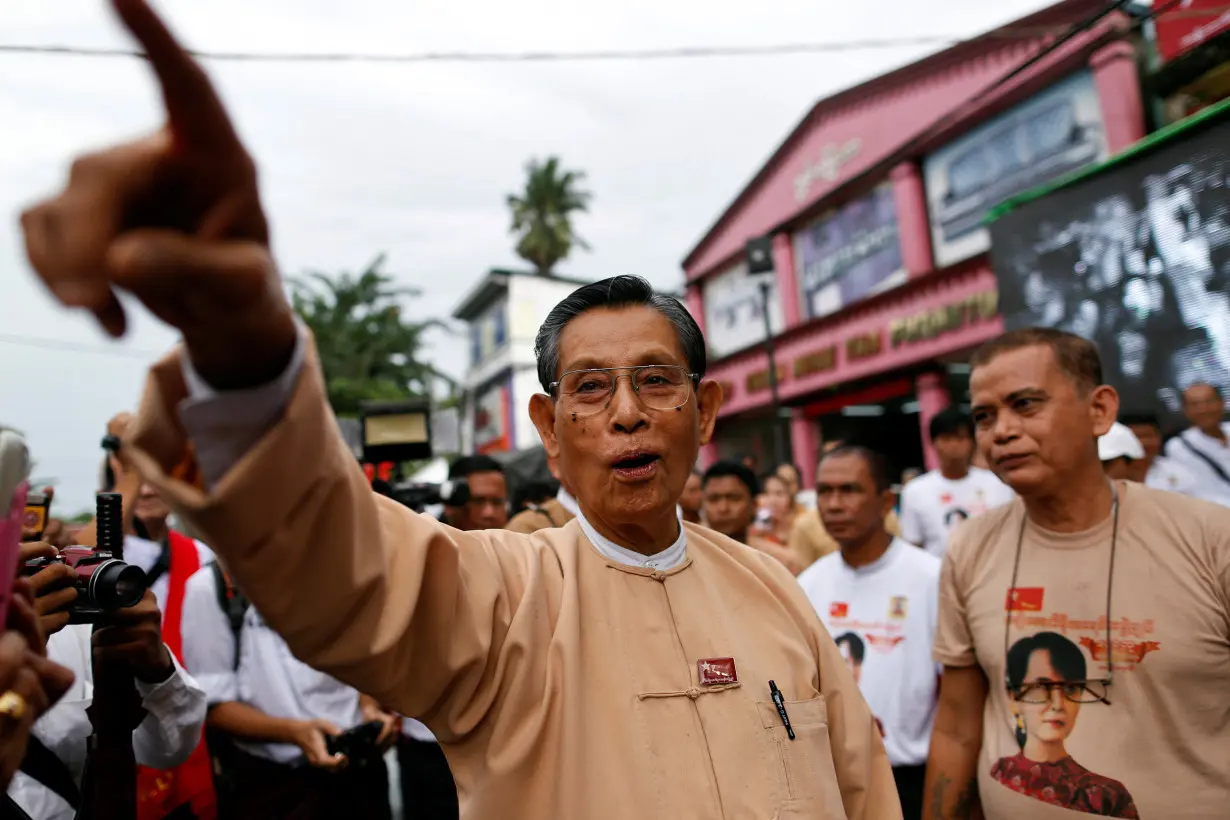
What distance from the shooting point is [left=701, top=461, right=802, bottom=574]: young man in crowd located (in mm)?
4789

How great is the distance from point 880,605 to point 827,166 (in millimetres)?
15205

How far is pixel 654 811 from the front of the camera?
56.6 inches

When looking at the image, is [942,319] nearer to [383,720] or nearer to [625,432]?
[383,720]

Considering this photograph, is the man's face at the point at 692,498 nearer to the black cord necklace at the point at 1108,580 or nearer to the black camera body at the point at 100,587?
the black cord necklace at the point at 1108,580

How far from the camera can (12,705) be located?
39.1 inches

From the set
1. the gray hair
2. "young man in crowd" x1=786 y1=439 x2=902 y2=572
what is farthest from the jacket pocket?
"young man in crowd" x1=786 y1=439 x2=902 y2=572

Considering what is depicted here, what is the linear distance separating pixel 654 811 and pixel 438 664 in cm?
48

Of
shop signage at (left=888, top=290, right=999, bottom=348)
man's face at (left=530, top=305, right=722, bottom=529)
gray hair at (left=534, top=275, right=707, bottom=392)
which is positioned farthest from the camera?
shop signage at (left=888, top=290, right=999, bottom=348)

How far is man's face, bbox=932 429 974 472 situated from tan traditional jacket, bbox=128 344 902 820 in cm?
418

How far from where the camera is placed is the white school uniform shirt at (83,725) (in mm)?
2188

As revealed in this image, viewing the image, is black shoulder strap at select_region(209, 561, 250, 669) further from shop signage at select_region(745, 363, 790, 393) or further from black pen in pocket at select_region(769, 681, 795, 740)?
shop signage at select_region(745, 363, 790, 393)

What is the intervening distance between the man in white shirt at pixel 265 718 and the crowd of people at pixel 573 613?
0.01 meters

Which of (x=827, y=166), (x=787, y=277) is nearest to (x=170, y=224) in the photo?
(x=827, y=166)

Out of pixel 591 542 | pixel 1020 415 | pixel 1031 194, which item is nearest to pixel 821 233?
pixel 1031 194
